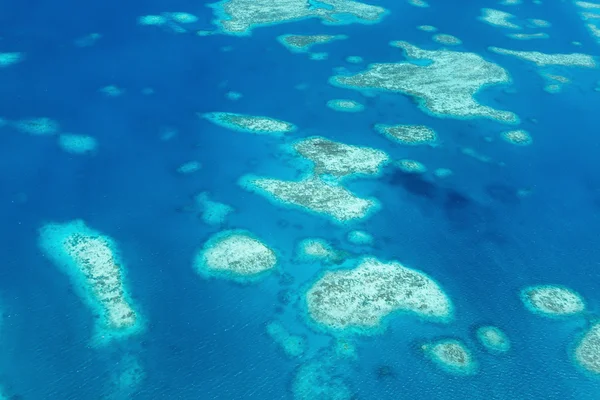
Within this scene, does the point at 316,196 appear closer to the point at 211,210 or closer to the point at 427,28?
the point at 211,210

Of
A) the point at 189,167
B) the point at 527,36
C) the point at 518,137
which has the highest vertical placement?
the point at 527,36

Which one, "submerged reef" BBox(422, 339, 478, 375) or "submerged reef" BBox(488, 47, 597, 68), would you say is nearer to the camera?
"submerged reef" BBox(422, 339, 478, 375)

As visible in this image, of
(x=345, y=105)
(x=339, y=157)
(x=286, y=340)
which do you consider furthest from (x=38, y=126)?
(x=286, y=340)

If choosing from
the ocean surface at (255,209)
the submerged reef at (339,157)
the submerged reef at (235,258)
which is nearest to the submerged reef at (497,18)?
the ocean surface at (255,209)

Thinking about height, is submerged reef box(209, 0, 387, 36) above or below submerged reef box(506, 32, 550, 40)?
below

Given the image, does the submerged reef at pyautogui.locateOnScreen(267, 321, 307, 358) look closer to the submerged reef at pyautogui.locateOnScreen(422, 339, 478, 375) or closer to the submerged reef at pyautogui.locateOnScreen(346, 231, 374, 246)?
the submerged reef at pyautogui.locateOnScreen(422, 339, 478, 375)

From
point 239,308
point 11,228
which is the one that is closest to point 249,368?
point 239,308

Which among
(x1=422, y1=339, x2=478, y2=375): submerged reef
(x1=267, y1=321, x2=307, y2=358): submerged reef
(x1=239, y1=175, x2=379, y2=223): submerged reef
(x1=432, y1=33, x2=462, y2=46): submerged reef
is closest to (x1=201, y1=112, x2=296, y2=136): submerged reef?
(x1=239, y1=175, x2=379, y2=223): submerged reef
